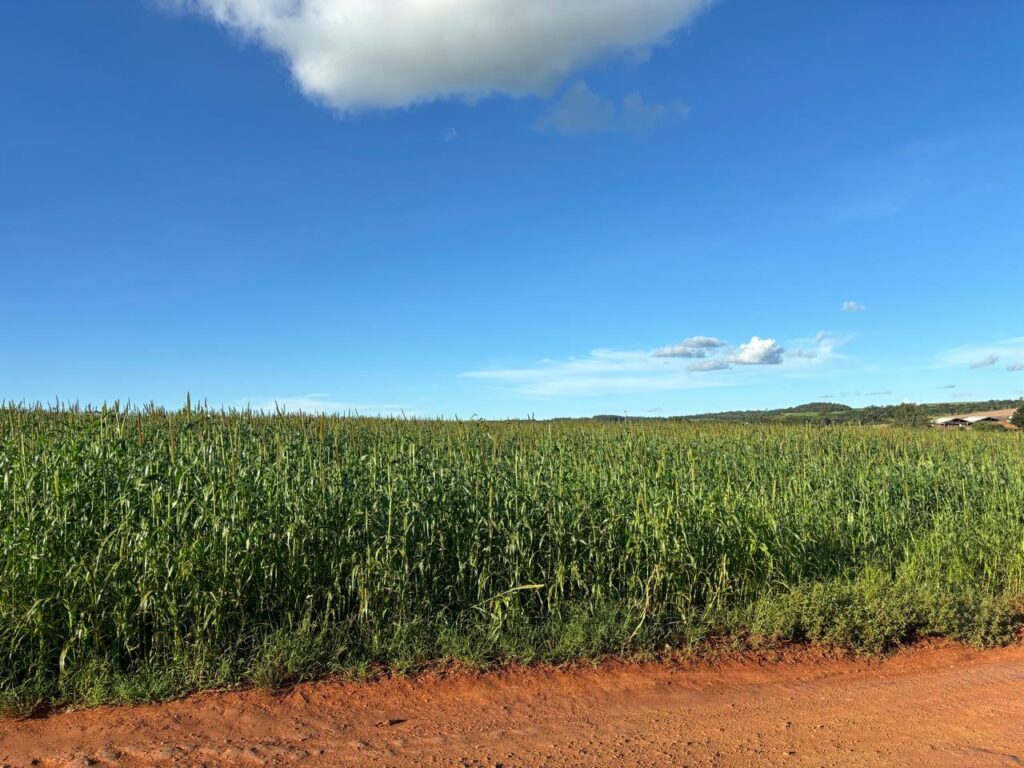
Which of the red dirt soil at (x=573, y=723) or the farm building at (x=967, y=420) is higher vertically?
the farm building at (x=967, y=420)

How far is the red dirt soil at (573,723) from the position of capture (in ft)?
11.4

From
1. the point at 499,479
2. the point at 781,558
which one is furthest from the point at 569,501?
the point at 781,558

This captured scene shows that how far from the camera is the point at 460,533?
564cm

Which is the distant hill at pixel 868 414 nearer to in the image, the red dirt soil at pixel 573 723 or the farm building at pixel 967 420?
the farm building at pixel 967 420

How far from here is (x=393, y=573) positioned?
4.95 metres

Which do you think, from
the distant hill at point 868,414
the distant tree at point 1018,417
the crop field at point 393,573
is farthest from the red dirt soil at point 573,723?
the distant tree at point 1018,417

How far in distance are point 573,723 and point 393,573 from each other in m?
1.76

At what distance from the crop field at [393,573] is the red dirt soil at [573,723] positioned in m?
0.25

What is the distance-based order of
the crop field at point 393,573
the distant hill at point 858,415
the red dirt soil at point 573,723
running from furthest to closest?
1. the distant hill at point 858,415
2. the crop field at point 393,573
3. the red dirt soil at point 573,723

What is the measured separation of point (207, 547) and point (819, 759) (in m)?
4.12

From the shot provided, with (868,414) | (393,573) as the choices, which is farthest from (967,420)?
(393,573)

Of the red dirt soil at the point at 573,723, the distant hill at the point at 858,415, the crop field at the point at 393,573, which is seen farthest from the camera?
the distant hill at the point at 858,415

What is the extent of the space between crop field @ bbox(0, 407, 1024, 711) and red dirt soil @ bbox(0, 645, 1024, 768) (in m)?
0.25

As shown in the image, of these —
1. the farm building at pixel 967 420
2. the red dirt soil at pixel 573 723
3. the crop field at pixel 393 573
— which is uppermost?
the farm building at pixel 967 420
